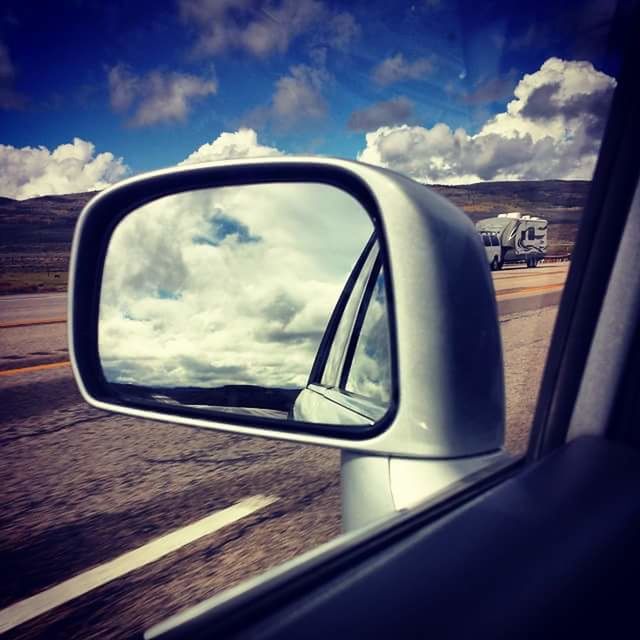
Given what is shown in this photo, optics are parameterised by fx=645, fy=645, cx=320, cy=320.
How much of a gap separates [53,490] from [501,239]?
3.41 metres

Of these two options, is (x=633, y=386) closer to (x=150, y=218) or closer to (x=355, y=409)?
(x=355, y=409)

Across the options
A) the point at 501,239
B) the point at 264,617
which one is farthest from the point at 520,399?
the point at 264,617

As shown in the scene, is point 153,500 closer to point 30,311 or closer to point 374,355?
point 374,355

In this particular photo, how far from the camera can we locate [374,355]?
169 cm

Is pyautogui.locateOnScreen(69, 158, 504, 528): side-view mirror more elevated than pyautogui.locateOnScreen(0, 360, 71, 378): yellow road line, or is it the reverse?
pyautogui.locateOnScreen(69, 158, 504, 528): side-view mirror

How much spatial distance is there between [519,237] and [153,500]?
2.80 m

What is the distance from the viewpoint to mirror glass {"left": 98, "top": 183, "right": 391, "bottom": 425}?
5.62 ft

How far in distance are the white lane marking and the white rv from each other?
7.13 feet

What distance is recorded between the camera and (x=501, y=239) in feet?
7.59

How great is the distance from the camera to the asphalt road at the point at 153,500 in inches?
100

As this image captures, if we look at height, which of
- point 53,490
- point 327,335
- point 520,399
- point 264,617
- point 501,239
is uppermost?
point 501,239

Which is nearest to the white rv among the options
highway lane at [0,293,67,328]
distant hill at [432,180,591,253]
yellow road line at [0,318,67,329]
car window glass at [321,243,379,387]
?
distant hill at [432,180,591,253]

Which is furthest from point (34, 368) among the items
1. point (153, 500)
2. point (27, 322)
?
point (27, 322)

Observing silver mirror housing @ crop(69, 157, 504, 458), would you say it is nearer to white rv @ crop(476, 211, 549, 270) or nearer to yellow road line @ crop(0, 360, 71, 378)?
white rv @ crop(476, 211, 549, 270)
